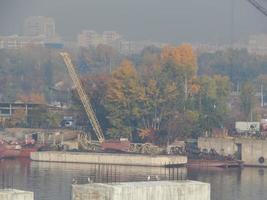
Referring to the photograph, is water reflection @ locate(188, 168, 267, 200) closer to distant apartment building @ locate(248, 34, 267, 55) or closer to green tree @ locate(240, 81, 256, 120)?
green tree @ locate(240, 81, 256, 120)

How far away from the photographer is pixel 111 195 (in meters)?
21.8

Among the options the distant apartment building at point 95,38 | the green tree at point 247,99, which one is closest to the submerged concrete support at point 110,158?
the green tree at point 247,99

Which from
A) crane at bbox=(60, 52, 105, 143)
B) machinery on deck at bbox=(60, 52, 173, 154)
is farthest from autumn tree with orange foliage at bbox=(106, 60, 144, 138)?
machinery on deck at bbox=(60, 52, 173, 154)

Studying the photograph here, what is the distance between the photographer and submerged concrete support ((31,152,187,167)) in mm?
37688

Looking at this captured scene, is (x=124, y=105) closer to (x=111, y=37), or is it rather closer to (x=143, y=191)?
(x=143, y=191)

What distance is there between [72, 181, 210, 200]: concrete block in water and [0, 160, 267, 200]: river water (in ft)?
17.1

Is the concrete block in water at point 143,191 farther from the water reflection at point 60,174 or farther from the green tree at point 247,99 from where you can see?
the green tree at point 247,99

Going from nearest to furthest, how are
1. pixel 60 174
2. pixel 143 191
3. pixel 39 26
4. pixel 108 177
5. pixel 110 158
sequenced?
1. pixel 143 191
2. pixel 108 177
3. pixel 60 174
4. pixel 110 158
5. pixel 39 26

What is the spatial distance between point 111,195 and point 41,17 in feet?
250

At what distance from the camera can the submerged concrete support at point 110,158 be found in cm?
3769

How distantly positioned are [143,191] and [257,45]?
5910cm

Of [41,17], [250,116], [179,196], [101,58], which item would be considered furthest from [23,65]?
[179,196]

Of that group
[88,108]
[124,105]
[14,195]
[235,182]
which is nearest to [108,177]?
[235,182]

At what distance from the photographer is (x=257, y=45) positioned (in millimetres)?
80875
